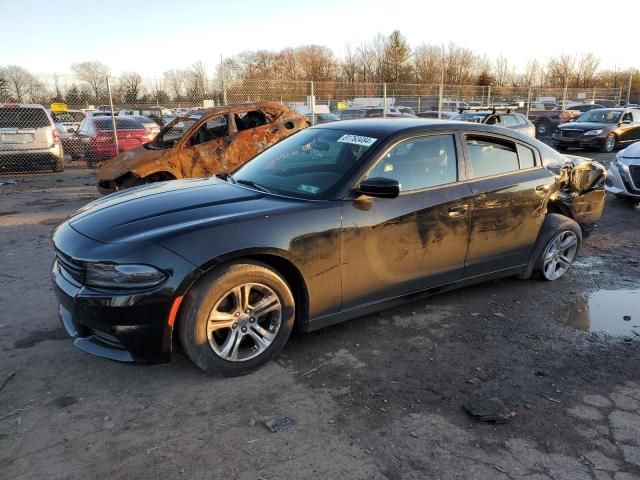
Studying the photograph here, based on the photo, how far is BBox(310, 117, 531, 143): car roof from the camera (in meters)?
3.95

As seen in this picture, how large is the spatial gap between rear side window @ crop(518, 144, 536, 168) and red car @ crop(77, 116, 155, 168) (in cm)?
1139

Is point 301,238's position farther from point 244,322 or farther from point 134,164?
point 134,164

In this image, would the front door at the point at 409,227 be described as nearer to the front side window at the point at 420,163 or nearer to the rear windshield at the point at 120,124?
the front side window at the point at 420,163

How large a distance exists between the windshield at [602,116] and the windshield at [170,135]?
1541cm

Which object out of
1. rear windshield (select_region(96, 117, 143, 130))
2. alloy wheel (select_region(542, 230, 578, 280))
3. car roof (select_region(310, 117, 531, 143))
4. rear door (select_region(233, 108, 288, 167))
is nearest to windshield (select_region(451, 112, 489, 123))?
rear door (select_region(233, 108, 288, 167))

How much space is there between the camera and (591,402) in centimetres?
301

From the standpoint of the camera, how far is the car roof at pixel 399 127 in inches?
155

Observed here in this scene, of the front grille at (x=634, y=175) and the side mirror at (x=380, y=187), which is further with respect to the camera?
the front grille at (x=634, y=175)

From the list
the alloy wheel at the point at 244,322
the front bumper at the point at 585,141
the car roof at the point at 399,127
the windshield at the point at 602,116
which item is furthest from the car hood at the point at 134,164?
the windshield at the point at 602,116

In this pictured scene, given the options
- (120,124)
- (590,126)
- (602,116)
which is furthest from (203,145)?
(602,116)

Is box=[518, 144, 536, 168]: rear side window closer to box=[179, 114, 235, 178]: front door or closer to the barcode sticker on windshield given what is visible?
the barcode sticker on windshield

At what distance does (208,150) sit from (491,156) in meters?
5.54

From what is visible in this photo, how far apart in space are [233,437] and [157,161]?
6.34 meters

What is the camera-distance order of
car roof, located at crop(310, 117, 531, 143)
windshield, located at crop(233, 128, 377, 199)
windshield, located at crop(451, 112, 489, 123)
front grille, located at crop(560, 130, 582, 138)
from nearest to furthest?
windshield, located at crop(233, 128, 377, 199) < car roof, located at crop(310, 117, 531, 143) < windshield, located at crop(451, 112, 489, 123) < front grille, located at crop(560, 130, 582, 138)
